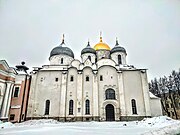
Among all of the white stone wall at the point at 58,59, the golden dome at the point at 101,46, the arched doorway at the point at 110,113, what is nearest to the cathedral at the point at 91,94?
the arched doorway at the point at 110,113

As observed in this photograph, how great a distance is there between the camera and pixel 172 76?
24.6m

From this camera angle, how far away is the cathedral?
58.4 feet

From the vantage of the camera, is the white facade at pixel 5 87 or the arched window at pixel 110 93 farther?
the arched window at pixel 110 93

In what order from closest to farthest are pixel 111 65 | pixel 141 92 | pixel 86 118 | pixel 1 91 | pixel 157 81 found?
pixel 1 91, pixel 86 118, pixel 141 92, pixel 111 65, pixel 157 81

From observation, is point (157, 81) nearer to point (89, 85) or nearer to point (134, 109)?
point (134, 109)

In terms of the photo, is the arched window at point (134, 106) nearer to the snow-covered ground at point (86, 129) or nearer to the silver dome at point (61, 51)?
the snow-covered ground at point (86, 129)

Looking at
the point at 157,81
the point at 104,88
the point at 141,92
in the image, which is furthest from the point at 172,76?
the point at 104,88

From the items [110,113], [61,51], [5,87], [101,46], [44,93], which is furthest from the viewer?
[101,46]

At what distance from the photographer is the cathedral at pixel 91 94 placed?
58.4 feet

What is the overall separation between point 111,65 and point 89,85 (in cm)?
454

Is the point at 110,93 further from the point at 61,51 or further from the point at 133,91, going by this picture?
the point at 61,51

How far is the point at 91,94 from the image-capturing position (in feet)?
61.7

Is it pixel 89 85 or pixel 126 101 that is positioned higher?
pixel 89 85

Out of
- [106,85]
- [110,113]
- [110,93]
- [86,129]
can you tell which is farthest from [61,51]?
[86,129]
